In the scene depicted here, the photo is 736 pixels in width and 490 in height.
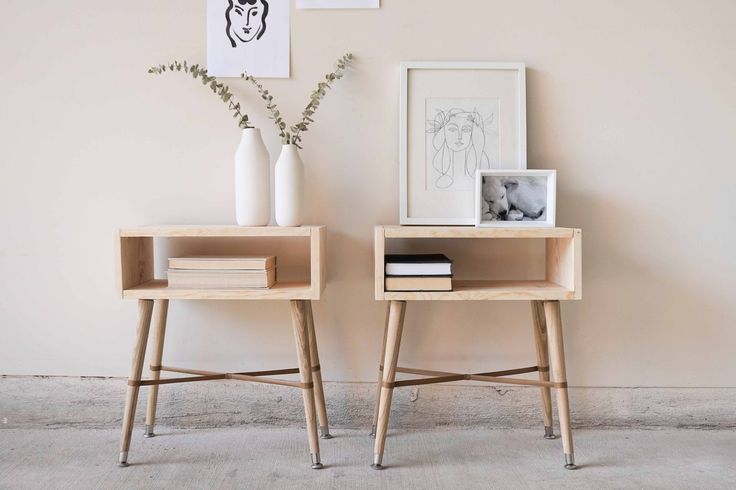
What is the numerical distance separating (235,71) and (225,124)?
0.69ft

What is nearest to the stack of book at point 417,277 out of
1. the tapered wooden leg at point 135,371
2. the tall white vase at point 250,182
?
the tall white vase at point 250,182

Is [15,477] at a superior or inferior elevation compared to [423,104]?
inferior

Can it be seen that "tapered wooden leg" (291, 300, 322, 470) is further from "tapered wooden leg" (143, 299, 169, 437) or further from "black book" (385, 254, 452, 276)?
"tapered wooden leg" (143, 299, 169, 437)

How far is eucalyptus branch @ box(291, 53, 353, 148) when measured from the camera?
232cm

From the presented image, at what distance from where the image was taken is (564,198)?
248cm

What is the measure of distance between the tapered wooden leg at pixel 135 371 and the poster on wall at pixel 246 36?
3.16 ft

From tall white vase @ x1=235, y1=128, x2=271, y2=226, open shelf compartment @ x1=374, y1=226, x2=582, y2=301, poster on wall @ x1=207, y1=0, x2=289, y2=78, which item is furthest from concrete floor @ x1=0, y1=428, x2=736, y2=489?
poster on wall @ x1=207, y1=0, x2=289, y2=78

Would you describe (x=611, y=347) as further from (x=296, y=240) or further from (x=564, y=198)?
(x=296, y=240)

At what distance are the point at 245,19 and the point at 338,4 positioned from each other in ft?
1.22

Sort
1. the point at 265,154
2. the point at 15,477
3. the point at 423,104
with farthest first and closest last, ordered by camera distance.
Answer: the point at 423,104
the point at 265,154
the point at 15,477

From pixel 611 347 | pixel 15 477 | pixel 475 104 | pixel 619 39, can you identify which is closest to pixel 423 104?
pixel 475 104

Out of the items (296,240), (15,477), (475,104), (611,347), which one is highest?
(475,104)

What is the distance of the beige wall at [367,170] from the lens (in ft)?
8.00

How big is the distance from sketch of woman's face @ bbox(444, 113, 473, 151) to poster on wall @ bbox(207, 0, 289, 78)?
2.25 feet
